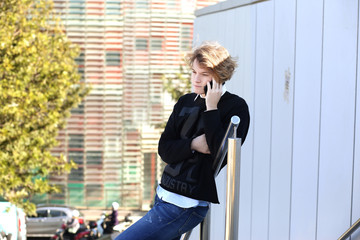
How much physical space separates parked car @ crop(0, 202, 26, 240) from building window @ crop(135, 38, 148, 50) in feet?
42.1

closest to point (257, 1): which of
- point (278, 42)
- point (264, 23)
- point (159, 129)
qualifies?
point (264, 23)

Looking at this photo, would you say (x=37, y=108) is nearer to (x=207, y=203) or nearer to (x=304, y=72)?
(x=304, y=72)

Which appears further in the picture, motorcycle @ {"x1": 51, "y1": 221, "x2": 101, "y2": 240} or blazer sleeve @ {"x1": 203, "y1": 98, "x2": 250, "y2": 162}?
motorcycle @ {"x1": 51, "y1": 221, "x2": 101, "y2": 240}

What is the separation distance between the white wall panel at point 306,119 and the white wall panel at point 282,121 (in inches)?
5.1

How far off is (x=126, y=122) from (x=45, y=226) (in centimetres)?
637

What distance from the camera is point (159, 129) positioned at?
1056 inches

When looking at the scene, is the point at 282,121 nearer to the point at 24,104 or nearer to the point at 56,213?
the point at 24,104

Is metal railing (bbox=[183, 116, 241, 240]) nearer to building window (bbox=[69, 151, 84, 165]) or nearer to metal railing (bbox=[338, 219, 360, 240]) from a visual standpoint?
metal railing (bbox=[338, 219, 360, 240])

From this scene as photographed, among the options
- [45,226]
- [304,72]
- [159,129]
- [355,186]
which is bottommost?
[45,226]

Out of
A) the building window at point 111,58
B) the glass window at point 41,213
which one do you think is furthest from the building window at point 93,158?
the glass window at point 41,213

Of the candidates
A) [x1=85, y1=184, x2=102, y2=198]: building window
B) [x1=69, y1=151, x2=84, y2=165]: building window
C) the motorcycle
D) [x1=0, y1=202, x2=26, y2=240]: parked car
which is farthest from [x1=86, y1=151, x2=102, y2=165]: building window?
[x1=0, y1=202, x2=26, y2=240]: parked car

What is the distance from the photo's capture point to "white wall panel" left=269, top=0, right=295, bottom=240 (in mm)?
5055

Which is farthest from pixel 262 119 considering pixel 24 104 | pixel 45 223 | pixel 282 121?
pixel 45 223

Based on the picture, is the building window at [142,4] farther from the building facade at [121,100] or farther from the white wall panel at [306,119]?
the white wall panel at [306,119]
